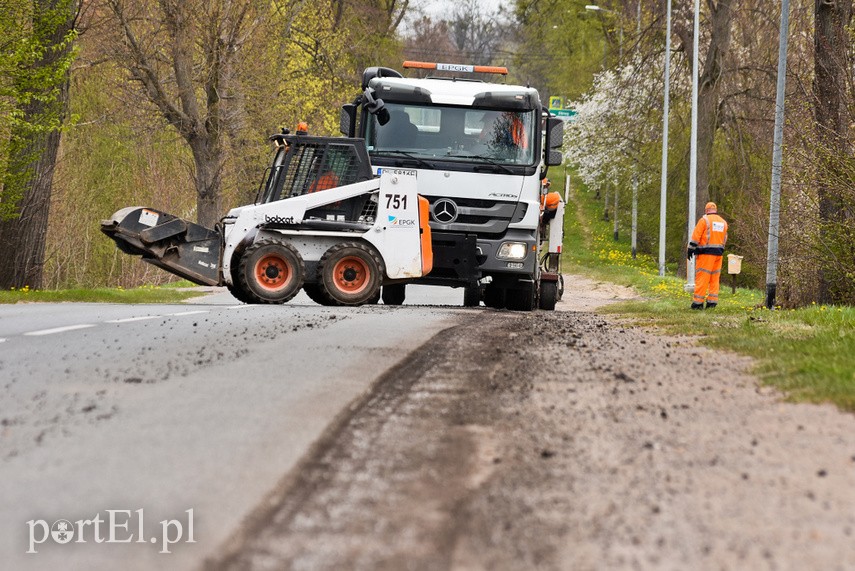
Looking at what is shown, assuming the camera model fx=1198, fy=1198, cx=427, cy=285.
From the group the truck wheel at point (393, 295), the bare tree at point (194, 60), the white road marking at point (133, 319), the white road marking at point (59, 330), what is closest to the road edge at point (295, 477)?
the white road marking at point (59, 330)

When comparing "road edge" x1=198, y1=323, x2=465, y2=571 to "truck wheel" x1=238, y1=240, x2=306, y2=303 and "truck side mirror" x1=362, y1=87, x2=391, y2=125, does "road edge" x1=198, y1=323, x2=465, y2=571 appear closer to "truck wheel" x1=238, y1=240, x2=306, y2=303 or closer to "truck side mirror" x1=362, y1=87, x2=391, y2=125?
"truck wheel" x1=238, y1=240, x2=306, y2=303

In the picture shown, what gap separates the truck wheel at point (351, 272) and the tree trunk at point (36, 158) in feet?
21.3

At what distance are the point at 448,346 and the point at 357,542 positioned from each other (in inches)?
248

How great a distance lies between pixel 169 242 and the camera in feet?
54.7

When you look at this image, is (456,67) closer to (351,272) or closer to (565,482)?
(351,272)

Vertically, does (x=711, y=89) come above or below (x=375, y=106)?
above

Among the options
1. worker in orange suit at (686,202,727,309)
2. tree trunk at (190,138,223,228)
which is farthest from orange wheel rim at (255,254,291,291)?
tree trunk at (190,138,223,228)

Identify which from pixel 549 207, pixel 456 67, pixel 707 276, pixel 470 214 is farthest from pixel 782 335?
pixel 456 67

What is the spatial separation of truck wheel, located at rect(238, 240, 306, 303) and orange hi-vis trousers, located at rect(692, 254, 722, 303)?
672cm

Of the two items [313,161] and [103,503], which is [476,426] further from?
[313,161]

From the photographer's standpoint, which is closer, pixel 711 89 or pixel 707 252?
pixel 707 252

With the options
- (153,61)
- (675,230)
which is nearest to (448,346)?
(153,61)

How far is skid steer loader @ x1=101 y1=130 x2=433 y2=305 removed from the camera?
16094mm

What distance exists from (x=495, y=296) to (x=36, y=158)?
8.49 m
